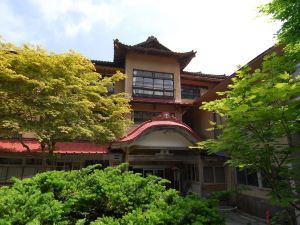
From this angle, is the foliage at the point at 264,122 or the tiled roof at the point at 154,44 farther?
the tiled roof at the point at 154,44

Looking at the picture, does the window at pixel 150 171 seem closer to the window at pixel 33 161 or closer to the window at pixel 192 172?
the window at pixel 192 172

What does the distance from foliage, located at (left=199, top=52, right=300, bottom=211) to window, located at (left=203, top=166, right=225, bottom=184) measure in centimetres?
1025

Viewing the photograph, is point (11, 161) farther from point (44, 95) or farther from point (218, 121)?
point (218, 121)

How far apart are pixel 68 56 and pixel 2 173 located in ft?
32.5

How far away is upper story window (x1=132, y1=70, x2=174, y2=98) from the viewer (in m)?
21.8

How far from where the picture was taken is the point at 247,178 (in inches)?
611

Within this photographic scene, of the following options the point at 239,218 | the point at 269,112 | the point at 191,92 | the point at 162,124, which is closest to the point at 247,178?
the point at 239,218

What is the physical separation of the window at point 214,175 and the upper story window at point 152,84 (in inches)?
301

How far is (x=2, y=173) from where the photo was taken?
17.2 meters

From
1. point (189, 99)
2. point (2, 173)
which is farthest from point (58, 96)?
point (189, 99)

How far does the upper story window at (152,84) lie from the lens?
21.8 meters

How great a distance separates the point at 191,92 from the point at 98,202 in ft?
65.3

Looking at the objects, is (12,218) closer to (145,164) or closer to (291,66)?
(291,66)

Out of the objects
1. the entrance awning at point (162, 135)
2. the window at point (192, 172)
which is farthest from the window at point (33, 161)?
the window at point (192, 172)
